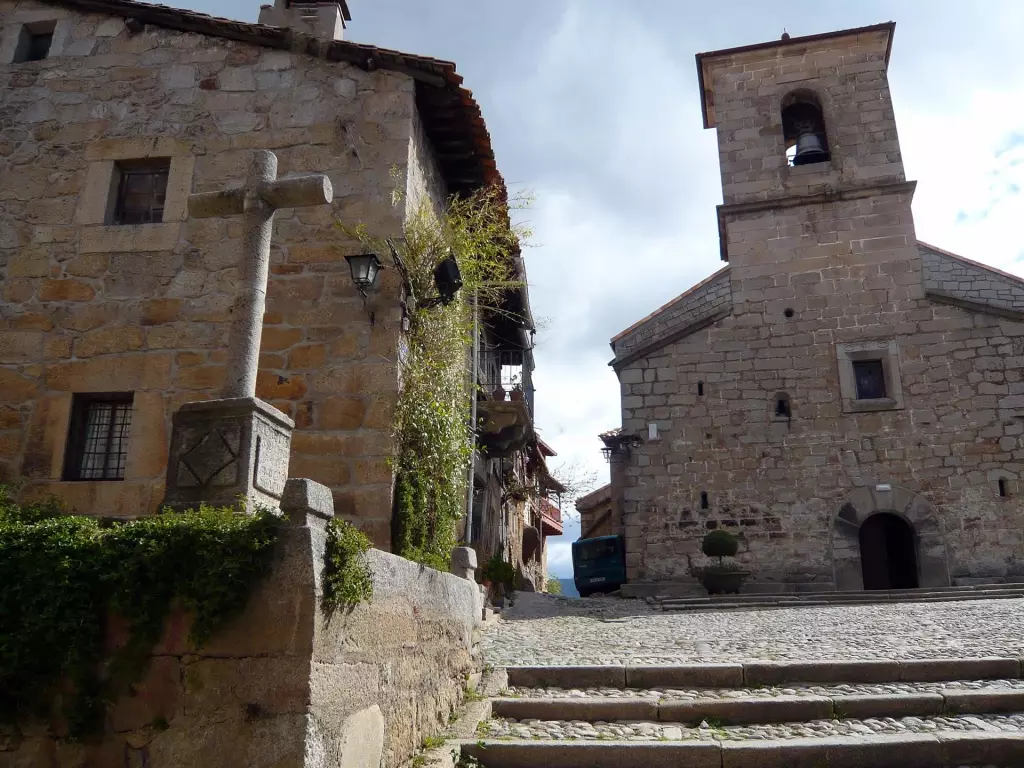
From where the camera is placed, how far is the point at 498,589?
1210 cm

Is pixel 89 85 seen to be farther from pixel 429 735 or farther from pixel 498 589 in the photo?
pixel 498 589

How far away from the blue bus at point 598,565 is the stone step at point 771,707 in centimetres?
1110

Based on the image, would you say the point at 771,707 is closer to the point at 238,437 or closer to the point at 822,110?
the point at 238,437

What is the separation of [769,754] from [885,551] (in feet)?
37.6

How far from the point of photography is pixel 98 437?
6.97 m

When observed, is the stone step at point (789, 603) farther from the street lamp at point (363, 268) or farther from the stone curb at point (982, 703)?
the street lamp at point (363, 268)

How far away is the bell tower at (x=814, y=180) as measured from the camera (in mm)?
14891

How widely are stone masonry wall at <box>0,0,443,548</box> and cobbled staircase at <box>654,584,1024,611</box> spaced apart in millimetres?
6969

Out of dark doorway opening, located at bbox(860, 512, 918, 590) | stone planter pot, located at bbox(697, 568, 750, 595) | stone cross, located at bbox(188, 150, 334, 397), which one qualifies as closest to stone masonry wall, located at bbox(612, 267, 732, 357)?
stone planter pot, located at bbox(697, 568, 750, 595)

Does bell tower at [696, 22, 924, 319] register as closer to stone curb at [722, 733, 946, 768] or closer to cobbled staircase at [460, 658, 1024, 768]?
cobbled staircase at [460, 658, 1024, 768]

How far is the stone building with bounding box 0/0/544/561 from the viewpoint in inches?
263

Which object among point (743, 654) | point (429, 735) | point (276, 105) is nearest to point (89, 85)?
point (276, 105)

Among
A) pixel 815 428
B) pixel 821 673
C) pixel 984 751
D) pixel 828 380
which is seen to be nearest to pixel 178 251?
pixel 821 673

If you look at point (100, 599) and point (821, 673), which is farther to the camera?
point (821, 673)
